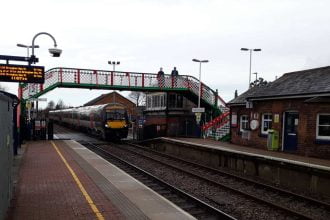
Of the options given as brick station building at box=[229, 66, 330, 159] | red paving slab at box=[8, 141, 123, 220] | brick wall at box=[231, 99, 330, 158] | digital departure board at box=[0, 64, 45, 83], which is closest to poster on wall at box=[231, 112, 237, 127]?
brick station building at box=[229, 66, 330, 159]

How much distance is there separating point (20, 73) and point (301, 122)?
12690 millimetres

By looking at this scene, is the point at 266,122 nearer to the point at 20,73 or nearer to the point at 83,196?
the point at 20,73

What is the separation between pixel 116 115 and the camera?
30.3 m

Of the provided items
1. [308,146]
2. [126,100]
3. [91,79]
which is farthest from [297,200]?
[126,100]

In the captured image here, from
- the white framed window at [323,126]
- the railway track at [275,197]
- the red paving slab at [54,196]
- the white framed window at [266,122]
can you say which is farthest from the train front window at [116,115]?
the white framed window at [323,126]

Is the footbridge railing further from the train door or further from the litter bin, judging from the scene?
the litter bin

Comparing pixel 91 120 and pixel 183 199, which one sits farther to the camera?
pixel 91 120

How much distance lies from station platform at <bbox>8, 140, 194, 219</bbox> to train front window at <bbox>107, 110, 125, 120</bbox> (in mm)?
15717

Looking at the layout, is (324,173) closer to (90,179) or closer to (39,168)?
(90,179)

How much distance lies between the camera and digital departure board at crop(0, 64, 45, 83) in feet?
58.1

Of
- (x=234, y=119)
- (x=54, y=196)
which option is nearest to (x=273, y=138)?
(x=234, y=119)

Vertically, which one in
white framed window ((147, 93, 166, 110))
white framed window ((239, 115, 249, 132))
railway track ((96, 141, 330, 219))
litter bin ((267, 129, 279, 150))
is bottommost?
railway track ((96, 141, 330, 219))

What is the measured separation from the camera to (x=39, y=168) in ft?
45.0

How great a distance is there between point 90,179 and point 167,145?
13.0 m
